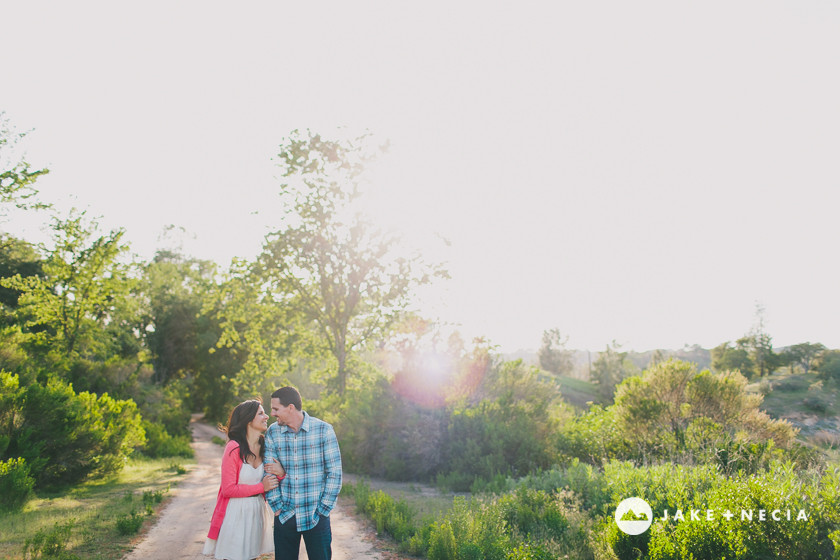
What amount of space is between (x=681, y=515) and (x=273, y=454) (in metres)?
4.31

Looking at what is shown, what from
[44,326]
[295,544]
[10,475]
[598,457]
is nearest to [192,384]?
[44,326]

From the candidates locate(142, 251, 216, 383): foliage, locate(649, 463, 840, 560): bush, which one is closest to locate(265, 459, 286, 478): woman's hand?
locate(649, 463, 840, 560): bush

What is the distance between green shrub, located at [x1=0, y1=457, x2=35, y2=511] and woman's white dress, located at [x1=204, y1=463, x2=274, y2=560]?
770 centimetres

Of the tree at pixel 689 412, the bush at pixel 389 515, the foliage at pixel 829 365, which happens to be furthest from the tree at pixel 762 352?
the bush at pixel 389 515

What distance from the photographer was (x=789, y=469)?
6.64m

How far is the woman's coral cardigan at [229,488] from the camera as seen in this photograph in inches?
162

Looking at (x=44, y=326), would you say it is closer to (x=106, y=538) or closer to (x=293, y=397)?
(x=106, y=538)

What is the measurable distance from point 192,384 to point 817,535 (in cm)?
4276

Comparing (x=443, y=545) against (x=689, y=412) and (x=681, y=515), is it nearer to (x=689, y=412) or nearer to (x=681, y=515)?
(x=681, y=515)

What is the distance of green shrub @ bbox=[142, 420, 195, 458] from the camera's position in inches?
797

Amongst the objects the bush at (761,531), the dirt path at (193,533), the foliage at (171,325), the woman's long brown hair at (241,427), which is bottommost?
the dirt path at (193,533)

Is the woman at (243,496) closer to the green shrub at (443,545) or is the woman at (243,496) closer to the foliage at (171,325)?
the green shrub at (443,545)

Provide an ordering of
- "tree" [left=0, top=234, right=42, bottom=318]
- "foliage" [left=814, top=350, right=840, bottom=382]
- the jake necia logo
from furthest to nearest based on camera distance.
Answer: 1. "foliage" [left=814, top=350, right=840, bottom=382]
2. "tree" [left=0, top=234, right=42, bottom=318]
3. the jake necia logo

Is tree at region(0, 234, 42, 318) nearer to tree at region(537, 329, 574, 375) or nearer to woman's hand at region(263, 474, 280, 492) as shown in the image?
woman's hand at region(263, 474, 280, 492)
